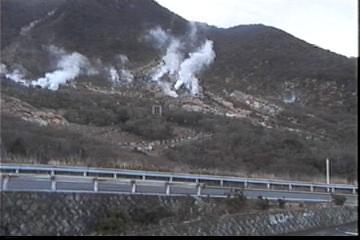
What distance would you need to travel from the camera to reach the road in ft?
51.2

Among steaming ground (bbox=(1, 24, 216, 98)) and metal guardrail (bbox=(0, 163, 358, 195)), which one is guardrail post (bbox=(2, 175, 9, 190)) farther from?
steaming ground (bbox=(1, 24, 216, 98))

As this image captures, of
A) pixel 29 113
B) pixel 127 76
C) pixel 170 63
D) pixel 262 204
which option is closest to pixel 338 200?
pixel 262 204

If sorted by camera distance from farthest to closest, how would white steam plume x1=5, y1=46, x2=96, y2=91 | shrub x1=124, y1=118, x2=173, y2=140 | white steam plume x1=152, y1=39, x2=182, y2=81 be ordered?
white steam plume x1=152, y1=39, x2=182, y2=81 → white steam plume x1=5, y1=46, x2=96, y2=91 → shrub x1=124, y1=118, x2=173, y2=140

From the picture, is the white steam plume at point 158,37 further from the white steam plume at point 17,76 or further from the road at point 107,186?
the road at point 107,186

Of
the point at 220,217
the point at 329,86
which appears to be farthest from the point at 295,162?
the point at 329,86

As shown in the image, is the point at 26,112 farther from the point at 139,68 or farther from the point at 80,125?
the point at 139,68

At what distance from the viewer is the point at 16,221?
1406 cm

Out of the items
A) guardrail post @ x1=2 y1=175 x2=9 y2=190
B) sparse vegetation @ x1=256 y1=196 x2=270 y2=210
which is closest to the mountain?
sparse vegetation @ x1=256 y1=196 x2=270 y2=210

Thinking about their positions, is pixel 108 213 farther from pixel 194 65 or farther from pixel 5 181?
pixel 194 65

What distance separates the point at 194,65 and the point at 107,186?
7797cm

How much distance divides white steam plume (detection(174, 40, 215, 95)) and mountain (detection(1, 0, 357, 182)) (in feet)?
0.93

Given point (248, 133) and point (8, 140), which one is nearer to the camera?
point (8, 140)

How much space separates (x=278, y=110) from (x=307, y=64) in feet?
104

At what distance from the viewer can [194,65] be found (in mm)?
94875
